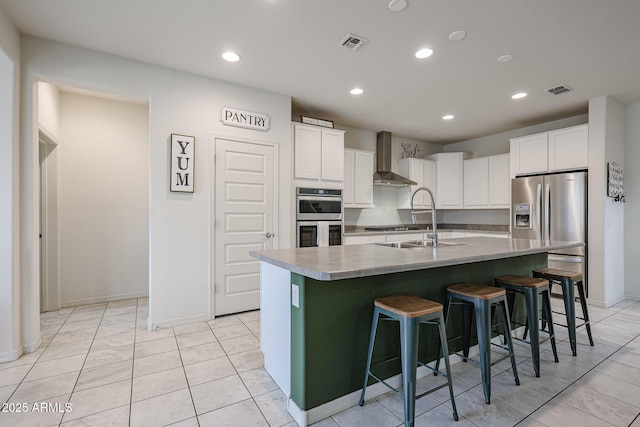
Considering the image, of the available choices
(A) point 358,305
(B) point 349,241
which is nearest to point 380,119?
(B) point 349,241

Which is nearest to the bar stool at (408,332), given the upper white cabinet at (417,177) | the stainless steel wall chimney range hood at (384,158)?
the stainless steel wall chimney range hood at (384,158)

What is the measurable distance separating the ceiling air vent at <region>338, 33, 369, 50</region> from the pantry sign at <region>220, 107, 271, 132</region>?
4.47ft

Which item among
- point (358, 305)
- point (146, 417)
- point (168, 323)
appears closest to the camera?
point (146, 417)

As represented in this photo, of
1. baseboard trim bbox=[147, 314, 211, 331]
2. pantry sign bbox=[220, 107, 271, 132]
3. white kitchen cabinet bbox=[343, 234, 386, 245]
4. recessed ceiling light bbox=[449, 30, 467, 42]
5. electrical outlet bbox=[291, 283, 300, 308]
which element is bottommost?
baseboard trim bbox=[147, 314, 211, 331]

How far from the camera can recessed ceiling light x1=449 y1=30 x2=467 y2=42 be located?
97.1 inches

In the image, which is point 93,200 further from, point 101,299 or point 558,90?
point 558,90

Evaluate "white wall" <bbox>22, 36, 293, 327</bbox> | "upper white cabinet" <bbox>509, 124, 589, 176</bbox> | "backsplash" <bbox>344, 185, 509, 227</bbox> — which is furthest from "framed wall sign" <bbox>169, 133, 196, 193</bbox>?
"upper white cabinet" <bbox>509, 124, 589, 176</bbox>

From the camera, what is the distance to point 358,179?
506 centimetres

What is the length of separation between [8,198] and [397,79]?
3.74 meters

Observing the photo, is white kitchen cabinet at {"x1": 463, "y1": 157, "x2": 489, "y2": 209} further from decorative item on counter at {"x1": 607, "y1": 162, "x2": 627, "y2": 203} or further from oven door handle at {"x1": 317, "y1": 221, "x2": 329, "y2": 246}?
oven door handle at {"x1": 317, "y1": 221, "x2": 329, "y2": 246}

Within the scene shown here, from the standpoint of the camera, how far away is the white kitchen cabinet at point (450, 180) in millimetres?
5852

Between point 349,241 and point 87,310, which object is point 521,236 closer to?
point 349,241

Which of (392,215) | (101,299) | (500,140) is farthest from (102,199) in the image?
(500,140)

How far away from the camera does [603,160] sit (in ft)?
12.6
